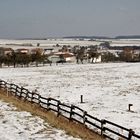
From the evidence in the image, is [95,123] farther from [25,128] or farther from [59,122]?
[25,128]

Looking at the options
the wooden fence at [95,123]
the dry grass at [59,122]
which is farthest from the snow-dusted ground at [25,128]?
the wooden fence at [95,123]

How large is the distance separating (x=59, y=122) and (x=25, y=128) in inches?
91.4

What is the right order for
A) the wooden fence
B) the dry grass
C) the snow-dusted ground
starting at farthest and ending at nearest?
1. the dry grass
2. the snow-dusted ground
3. the wooden fence

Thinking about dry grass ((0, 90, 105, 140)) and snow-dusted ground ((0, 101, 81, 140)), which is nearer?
snow-dusted ground ((0, 101, 81, 140))

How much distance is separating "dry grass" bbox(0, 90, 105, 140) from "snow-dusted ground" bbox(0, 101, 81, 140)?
52cm

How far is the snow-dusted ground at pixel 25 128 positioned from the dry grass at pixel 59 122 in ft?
1.69

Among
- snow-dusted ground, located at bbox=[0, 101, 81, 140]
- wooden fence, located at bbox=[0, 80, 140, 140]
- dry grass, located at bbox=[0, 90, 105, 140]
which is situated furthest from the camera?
dry grass, located at bbox=[0, 90, 105, 140]

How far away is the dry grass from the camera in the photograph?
62.0 ft

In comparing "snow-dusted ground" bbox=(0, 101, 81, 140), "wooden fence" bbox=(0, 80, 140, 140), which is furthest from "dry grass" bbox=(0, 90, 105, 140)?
"snow-dusted ground" bbox=(0, 101, 81, 140)

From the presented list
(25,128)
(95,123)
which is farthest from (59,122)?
(25,128)

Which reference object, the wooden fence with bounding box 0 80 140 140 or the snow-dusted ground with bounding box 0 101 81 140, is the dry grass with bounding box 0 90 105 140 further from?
the snow-dusted ground with bounding box 0 101 81 140

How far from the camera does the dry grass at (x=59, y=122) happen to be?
18.9 m

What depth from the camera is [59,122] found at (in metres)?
22.2

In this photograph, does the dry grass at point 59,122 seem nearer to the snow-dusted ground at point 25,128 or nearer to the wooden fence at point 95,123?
the wooden fence at point 95,123
